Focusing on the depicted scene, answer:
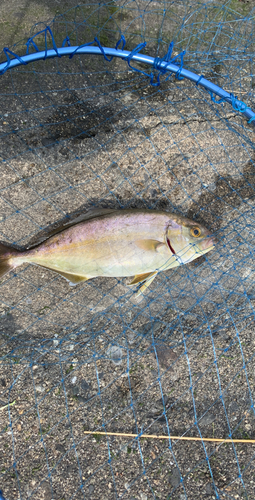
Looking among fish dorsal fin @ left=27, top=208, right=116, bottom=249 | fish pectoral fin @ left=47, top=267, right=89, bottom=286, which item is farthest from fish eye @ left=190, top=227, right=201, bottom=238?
fish pectoral fin @ left=47, top=267, right=89, bottom=286

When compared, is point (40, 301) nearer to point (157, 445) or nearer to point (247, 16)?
point (157, 445)

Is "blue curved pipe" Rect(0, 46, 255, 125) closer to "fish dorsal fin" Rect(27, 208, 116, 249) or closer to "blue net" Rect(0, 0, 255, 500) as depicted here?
"blue net" Rect(0, 0, 255, 500)

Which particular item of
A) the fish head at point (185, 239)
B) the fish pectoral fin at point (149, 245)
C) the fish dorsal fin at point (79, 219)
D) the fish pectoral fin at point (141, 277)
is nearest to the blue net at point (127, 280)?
the fish dorsal fin at point (79, 219)

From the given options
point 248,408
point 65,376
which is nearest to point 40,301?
point 65,376

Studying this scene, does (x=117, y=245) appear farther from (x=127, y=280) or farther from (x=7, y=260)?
(x=7, y=260)

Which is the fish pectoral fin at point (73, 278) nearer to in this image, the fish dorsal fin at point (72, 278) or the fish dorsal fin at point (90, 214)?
the fish dorsal fin at point (72, 278)
